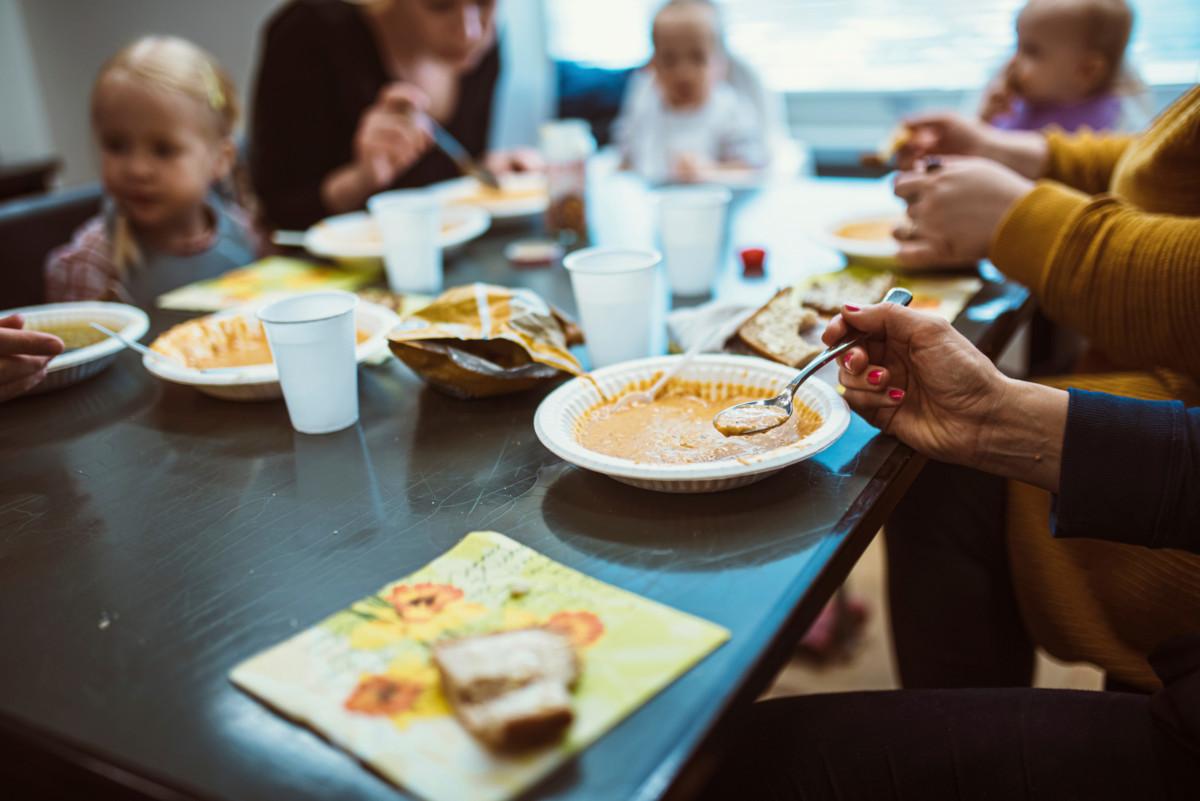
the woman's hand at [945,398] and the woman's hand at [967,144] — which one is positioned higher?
the woman's hand at [967,144]

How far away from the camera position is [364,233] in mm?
1778

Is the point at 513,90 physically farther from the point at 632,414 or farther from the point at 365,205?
the point at 632,414

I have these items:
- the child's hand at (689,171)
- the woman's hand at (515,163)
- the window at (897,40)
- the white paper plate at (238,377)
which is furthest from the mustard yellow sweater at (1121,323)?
the window at (897,40)

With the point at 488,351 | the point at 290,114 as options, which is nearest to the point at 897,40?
the point at 290,114

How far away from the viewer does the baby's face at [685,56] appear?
2.90m

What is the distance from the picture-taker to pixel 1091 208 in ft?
3.53

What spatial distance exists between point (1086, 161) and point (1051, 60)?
0.88 m

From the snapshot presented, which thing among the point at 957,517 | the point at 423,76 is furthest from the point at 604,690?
the point at 423,76

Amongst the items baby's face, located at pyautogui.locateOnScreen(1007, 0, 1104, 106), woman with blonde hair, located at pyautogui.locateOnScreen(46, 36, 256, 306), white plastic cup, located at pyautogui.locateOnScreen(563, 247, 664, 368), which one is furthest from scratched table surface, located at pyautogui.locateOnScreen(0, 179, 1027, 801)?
baby's face, located at pyautogui.locateOnScreen(1007, 0, 1104, 106)

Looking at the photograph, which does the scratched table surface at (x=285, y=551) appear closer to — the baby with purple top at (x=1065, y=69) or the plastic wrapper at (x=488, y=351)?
the plastic wrapper at (x=488, y=351)

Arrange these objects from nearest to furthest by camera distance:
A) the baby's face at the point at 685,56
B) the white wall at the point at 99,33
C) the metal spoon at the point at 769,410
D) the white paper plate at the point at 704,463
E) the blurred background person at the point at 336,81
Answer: the white paper plate at the point at 704,463
the metal spoon at the point at 769,410
the blurred background person at the point at 336,81
the baby's face at the point at 685,56
the white wall at the point at 99,33

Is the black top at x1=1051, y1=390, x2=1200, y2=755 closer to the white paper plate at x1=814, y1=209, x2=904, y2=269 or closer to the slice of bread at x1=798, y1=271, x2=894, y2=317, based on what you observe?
the slice of bread at x1=798, y1=271, x2=894, y2=317

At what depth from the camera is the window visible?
115 inches

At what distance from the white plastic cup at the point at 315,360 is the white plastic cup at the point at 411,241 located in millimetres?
442
